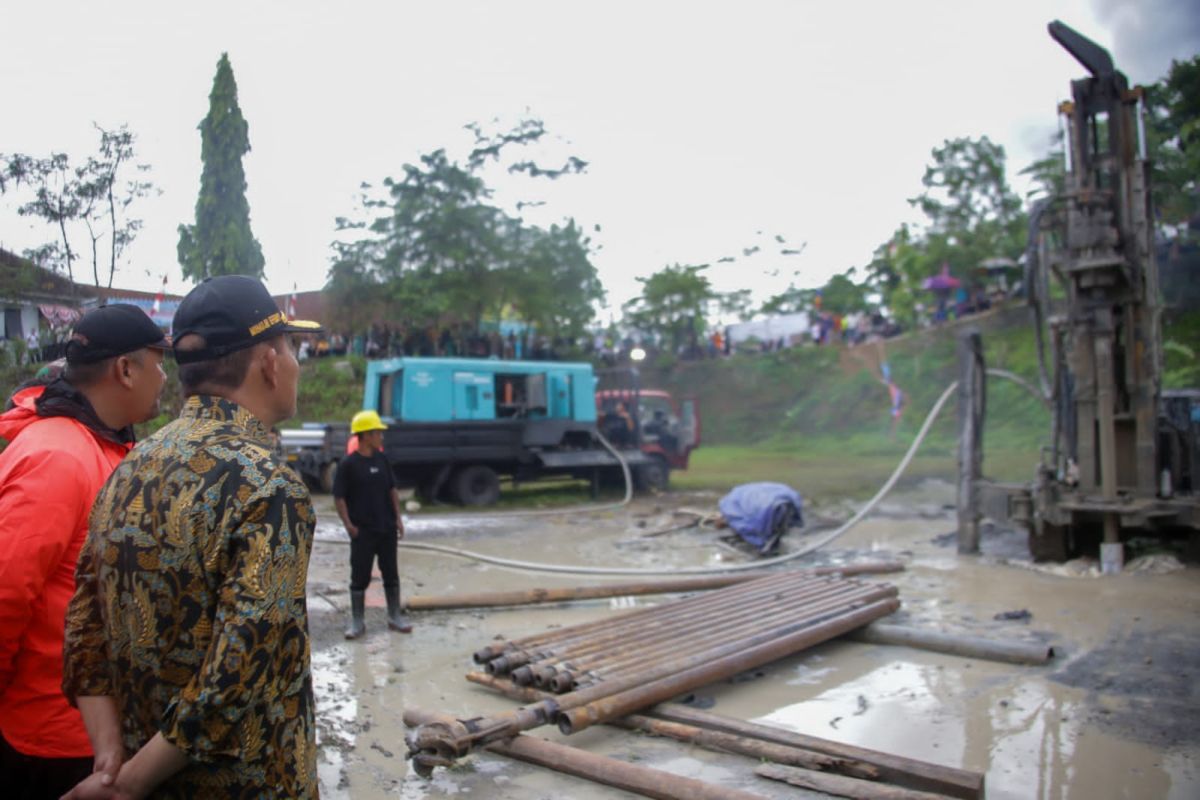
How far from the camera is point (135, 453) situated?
1838mm

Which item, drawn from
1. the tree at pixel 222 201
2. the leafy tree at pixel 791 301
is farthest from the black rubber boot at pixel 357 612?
the leafy tree at pixel 791 301

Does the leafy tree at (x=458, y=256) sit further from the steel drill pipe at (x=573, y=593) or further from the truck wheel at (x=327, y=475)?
the steel drill pipe at (x=573, y=593)

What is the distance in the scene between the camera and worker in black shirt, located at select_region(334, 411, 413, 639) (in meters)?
7.04

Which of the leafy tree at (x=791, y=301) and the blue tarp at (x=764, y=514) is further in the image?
the leafy tree at (x=791, y=301)

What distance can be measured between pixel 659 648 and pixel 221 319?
433cm

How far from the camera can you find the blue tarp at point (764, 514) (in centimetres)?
1102

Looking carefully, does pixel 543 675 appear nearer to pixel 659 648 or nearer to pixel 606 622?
pixel 659 648

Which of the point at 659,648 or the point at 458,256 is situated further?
the point at 458,256

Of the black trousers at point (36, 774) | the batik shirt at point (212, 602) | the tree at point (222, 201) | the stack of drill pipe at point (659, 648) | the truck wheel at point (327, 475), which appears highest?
the tree at point (222, 201)

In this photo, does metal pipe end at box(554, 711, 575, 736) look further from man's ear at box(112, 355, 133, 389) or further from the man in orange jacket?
man's ear at box(112, 355, 133, 389)

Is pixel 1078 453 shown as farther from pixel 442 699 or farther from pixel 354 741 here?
pixel 354 741

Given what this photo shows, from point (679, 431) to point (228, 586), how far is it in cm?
1758

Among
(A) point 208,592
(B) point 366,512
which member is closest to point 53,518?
(A) point 208,592

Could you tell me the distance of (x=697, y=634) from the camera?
6.00 metres
